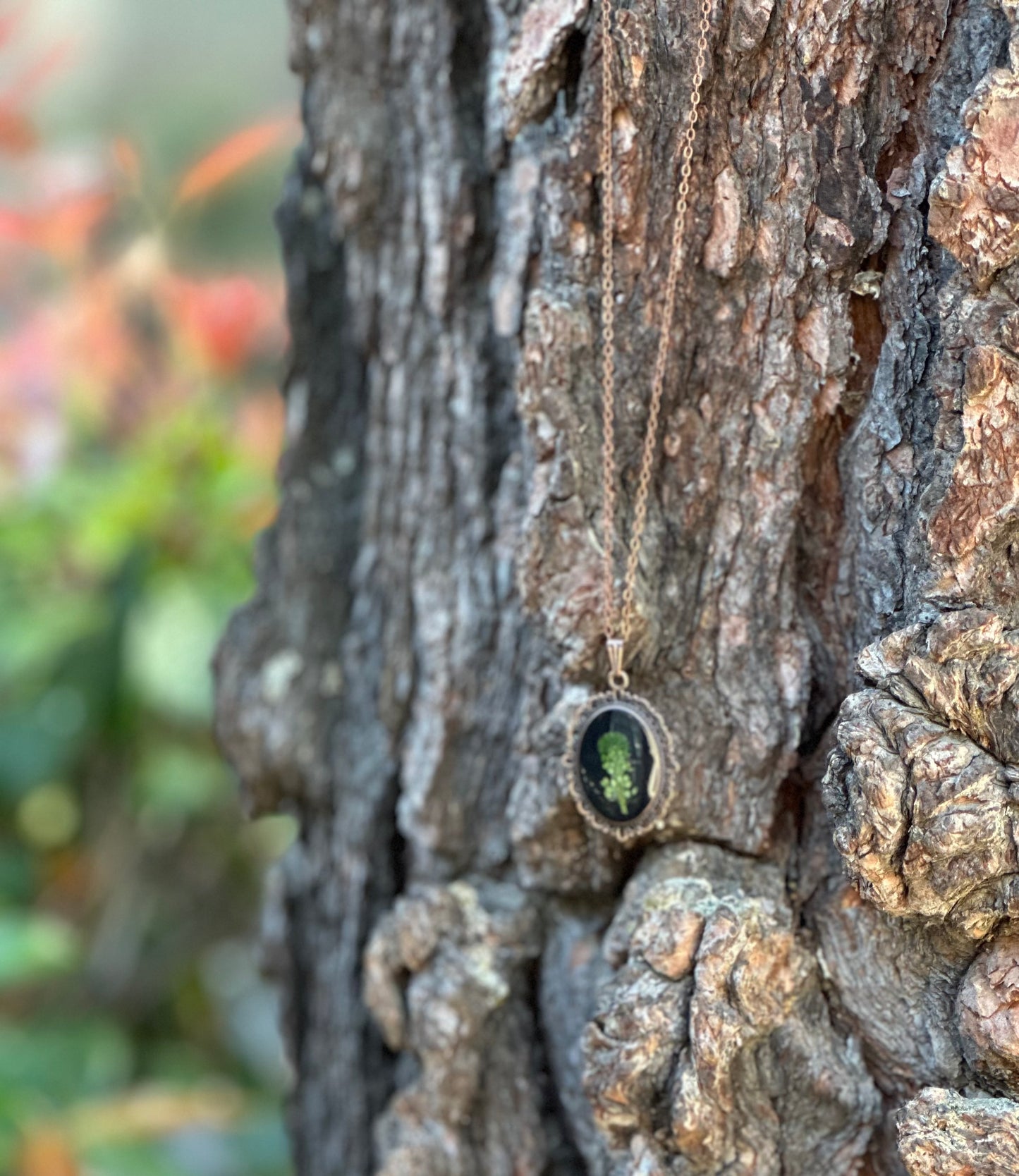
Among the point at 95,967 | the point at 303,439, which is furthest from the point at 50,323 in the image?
the point at 303,439

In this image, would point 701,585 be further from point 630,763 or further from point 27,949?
point 27,949

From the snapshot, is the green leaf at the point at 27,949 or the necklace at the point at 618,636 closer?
the necklace at the point at 618,636

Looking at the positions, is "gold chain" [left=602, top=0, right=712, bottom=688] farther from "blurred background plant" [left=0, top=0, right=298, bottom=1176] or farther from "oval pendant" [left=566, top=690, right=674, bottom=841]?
"blurred background plant" [left=0, top=0, right=298, bottom=1176]

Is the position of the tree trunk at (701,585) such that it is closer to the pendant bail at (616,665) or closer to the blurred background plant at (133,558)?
the pendant bail at (616,665)

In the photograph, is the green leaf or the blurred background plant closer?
the green leaf

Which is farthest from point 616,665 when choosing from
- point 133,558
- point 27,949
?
point 133,558

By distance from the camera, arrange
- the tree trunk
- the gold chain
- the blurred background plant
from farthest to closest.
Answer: the blurred background plant, the gold chain, the tree trunk

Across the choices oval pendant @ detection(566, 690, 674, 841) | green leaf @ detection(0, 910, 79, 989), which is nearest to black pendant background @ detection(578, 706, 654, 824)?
oval pendant @ detection(566, 690, 674, 841)

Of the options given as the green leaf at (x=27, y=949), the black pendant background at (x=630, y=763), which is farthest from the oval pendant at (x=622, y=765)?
the green leaf at (x=27, y=949)

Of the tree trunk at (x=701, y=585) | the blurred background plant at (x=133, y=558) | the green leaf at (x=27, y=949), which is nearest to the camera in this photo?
the tree trunk at (x=701, y=585)
